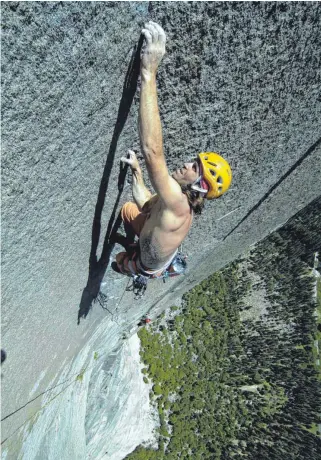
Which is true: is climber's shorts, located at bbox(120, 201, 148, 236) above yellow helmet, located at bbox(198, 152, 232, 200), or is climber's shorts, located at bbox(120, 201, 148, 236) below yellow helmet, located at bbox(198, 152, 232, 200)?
below

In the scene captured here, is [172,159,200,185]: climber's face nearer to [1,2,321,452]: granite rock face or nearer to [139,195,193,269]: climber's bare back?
[139,195,193,269]: climber's bare back

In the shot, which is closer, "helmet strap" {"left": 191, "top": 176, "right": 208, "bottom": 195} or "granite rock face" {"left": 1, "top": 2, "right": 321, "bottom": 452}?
"granite rock face" {"left": 1, "top": 2, "right": 321, "bottom": 452}

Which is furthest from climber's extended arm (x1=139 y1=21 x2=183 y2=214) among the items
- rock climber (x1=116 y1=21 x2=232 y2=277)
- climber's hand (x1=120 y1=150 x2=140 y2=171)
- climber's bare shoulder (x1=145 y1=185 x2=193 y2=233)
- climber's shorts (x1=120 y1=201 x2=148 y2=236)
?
climber's shorts (x1=120 y1=201 x2=148 y2=236)

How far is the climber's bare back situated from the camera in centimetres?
192

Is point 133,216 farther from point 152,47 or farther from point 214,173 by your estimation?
point 152,47

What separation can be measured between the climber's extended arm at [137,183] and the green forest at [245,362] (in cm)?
613

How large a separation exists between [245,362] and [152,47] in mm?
9300

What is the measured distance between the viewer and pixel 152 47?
1595mm

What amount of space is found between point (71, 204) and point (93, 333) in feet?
9.41

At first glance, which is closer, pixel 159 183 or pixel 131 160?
pixel 159 183

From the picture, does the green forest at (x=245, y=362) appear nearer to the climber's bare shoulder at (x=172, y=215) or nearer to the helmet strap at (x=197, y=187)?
the climber's bare shoulder at (x=172, y=215)

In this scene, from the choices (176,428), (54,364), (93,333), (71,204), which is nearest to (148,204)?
Result: (71,204)

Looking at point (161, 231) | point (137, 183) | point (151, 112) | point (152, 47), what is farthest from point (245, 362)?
point (152, 47)

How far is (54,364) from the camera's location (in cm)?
339
